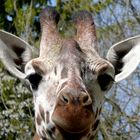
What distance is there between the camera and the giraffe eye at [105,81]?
542 centimetres

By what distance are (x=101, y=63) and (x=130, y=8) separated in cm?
976

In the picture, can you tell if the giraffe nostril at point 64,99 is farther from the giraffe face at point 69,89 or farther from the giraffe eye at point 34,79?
the giraffe eye at point 34,79

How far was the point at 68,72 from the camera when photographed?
200 inches

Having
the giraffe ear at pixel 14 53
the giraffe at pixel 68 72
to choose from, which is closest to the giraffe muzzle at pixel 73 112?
the giraffe at pixel 68 72

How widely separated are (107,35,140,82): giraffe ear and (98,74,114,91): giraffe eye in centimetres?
41

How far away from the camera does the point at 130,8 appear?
15.0 m

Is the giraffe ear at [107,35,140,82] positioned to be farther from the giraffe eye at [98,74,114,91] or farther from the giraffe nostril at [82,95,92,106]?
the giraffe nostril at [82,95,92,106]

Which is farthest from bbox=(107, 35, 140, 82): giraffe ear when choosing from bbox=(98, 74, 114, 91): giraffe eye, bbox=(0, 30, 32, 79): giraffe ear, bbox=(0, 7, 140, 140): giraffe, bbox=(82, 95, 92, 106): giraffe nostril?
bbox=(82, 95, 92, 106): giraffe nostril

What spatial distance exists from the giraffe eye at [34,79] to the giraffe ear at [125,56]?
88 centimetres

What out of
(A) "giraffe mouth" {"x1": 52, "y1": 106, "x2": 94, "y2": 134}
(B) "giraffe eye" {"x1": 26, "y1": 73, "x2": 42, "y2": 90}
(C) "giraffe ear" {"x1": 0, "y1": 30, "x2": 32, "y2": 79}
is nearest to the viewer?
(A) "giraffe mouth" {"x1": 52, "y1": 106, "x2": 94, "y2": 134}

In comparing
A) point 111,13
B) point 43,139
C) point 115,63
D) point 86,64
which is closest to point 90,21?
point 115,63

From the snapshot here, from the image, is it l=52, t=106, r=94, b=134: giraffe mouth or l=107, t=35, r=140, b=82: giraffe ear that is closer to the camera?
l=52, t=106, r=94, b=134: giraffe mouth

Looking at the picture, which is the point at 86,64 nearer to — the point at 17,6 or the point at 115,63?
the point at 115,63

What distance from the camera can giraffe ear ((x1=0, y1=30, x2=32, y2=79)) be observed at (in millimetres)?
5903
